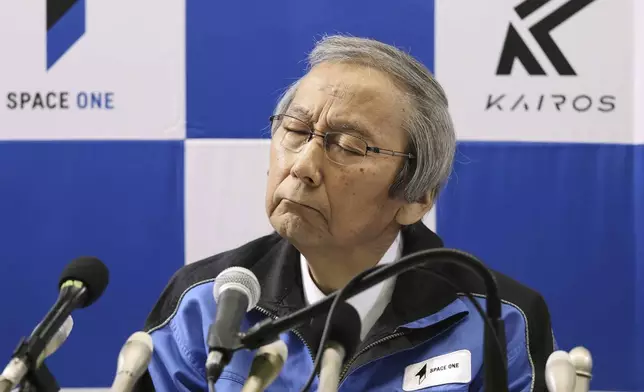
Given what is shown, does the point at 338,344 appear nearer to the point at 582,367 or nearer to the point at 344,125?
the point at 582,367

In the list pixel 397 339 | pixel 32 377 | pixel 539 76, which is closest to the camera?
pixel 32 377

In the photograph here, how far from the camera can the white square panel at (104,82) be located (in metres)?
2.08

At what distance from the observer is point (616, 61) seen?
2.07 metres

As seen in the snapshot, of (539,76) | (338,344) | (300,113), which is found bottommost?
(338,344)

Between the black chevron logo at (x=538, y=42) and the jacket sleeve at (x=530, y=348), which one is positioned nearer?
the jacket sleeve at (x=530, y=348)

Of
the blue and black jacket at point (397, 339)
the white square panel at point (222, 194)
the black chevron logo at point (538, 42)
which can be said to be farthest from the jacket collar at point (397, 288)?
the black chevron logo at point (538, 42)

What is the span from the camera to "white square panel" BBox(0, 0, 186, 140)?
2.08 m

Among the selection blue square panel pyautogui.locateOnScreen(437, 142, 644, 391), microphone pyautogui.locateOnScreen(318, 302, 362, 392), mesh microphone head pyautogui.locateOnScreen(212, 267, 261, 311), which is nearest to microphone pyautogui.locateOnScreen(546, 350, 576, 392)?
microphone pyautogui.locateOnScreen(318, 302, 362, 392)

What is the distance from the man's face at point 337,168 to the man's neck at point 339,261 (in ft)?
0.11

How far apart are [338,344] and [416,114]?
0.77m

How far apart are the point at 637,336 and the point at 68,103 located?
159cm

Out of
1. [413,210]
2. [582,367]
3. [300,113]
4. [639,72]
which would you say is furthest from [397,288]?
[639,72]

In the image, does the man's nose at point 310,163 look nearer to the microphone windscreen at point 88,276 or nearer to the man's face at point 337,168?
the man's face at point 337,168

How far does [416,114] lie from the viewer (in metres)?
1.59
